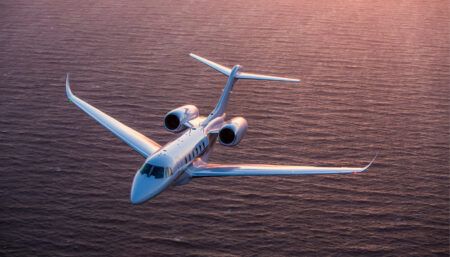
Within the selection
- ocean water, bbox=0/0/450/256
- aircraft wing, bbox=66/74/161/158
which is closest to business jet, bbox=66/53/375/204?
aircraft wing, bbox=66/74/161/158

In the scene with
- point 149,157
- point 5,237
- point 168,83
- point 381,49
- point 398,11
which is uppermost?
point 398,11

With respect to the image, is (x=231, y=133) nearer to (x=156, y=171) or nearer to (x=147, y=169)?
(x=156, y=171)

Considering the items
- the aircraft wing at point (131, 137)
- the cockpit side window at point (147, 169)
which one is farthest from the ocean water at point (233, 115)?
the cockpit side window at point (147, 169)

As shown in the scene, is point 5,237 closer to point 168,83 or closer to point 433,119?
point 168,83

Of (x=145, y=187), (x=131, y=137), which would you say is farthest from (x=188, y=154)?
(x=131, y=137)

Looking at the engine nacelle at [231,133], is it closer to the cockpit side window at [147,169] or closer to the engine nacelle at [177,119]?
the engine nacelle at [177,119]

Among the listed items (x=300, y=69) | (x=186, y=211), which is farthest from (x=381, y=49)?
(x=186, y=211)

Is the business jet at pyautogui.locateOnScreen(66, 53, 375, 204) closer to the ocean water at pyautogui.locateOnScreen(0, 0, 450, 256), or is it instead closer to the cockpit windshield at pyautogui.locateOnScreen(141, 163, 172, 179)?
the cockpit windshield at pyautogui.locateOnScreen(141, 163, 172, 179)
